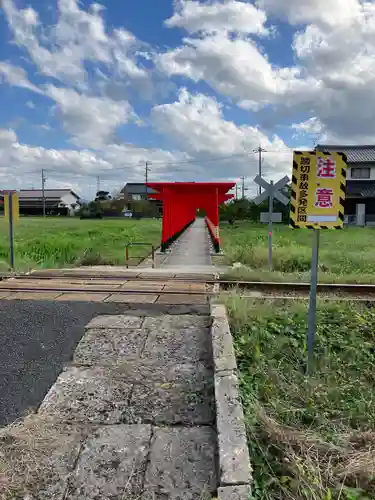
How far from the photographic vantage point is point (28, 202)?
78.4m

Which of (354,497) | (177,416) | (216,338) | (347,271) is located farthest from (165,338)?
(347,271)

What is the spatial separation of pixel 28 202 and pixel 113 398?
81.1 metres

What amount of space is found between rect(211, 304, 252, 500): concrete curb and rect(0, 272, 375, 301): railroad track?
101 inches

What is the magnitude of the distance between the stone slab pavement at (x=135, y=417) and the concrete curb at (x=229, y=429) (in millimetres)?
122

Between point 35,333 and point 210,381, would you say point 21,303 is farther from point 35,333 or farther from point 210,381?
point 210,381

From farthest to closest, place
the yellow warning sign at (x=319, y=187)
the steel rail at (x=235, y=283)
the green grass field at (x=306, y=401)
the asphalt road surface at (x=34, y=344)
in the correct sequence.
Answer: the steel rail at (x=235, y=283) → the yellow warning sign at (x=319, y=187) → the asphalt road surface at (x=34, y=344) → the green grass field at (x=306, y=401)

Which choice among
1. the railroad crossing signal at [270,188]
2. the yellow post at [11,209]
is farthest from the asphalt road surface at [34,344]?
the railroad crossing signal at [270,188]

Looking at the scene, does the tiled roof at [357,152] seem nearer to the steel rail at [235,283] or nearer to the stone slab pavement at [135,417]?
the steel rail at [235,283]

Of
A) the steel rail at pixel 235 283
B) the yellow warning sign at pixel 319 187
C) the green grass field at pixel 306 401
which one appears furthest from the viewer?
the steel rail at pixel 235 283

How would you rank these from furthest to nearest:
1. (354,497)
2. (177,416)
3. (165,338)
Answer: (165,338), (177,416), (354,497)

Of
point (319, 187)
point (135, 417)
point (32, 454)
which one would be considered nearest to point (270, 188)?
point (319, 187)

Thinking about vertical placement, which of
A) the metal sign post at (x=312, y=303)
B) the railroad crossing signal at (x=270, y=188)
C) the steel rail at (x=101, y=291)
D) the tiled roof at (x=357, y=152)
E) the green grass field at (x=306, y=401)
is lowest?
the green grass field at (x=306, y=401)

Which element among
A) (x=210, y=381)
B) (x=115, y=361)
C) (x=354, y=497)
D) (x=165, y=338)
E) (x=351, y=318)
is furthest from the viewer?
(x=351, y=318)

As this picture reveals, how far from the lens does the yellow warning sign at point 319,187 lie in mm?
3730
